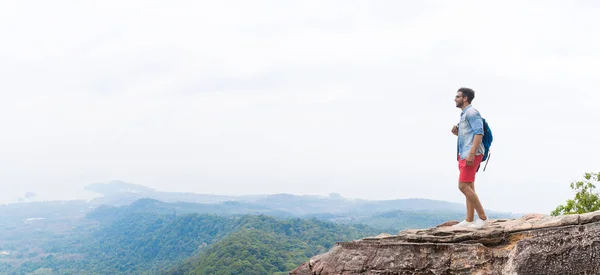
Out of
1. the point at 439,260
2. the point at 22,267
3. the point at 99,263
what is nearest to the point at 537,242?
the point at 439,260

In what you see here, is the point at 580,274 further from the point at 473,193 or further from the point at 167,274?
the point at 167,274

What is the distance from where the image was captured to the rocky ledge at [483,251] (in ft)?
21.6

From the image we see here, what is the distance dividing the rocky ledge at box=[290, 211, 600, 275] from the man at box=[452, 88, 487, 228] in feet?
1.87

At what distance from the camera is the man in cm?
828

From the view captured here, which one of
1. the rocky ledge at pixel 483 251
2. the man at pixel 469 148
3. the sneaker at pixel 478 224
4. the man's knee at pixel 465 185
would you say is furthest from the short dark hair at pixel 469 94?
the rocky ledge at pixel 483 251

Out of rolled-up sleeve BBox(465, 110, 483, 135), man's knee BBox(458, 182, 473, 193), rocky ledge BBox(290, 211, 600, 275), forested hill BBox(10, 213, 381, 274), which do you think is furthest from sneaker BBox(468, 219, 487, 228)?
forested hill BBox(10, 213, 381, 274)

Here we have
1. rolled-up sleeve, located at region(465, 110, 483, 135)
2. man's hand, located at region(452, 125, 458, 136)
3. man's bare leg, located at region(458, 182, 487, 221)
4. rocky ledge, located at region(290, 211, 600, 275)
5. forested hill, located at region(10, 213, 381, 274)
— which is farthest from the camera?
forested hill, located at region(10, 213, 381, 274)

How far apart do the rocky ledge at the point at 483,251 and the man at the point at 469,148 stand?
571 millimetres

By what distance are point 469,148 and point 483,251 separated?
6.66 ft

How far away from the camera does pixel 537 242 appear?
698cm

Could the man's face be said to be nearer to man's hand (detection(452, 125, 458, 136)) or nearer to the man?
the man

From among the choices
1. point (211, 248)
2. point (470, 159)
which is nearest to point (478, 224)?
point (470, 159)

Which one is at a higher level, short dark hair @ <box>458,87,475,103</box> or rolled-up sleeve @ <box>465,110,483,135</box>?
short dark hair @ <box>458,87,475,103</box>

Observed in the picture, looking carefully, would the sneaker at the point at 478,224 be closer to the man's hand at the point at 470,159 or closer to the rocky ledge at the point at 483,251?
the rocky ledge at the point at 483,251
